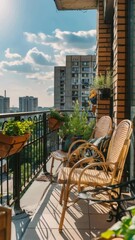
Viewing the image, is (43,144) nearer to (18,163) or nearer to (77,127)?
(77,127)

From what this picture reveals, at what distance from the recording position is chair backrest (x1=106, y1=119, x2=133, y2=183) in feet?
8.07

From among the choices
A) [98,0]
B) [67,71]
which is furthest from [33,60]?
[67,71]

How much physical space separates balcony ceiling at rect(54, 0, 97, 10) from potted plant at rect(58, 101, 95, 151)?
202 cm

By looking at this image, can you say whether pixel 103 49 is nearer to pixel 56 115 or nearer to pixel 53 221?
pixel 56 115

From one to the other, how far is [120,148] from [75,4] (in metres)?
3.88

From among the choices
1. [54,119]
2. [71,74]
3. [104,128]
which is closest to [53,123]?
[54,119]

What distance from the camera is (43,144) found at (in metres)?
4.49

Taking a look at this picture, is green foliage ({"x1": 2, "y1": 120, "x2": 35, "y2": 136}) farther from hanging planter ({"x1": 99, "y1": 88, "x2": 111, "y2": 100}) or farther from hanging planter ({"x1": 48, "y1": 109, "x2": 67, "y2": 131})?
hanging planter ({"x1": 48, "y1": 109, "x2": 67, "y2": 131})

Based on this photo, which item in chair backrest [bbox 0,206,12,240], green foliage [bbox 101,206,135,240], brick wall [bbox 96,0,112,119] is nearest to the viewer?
green foliage [bbox 101,206,135,240]

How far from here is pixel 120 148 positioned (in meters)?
2.62

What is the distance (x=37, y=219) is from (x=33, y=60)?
17.4m

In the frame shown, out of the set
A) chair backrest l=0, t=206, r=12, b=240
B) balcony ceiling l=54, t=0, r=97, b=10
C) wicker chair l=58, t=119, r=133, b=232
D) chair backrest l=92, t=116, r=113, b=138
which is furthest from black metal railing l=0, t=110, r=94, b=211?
balcony ceiling l=54, t=0, r=97, b=10

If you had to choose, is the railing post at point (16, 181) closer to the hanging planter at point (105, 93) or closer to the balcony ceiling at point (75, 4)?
the hanging planter at point (105, 93)

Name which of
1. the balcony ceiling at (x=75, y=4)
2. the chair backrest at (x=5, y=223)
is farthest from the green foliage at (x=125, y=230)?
the balcony ceiling at (x=75, y=4)
